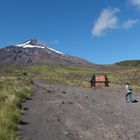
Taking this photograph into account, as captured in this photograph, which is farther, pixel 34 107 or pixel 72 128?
pixel 34 107

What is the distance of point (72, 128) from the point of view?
→ 17156 millimetres

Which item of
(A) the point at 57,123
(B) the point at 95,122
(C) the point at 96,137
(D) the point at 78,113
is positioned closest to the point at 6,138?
(C) the point at 96,137

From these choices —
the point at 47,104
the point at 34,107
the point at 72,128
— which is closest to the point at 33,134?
the point at 72,128

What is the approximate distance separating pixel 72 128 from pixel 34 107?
7006mm

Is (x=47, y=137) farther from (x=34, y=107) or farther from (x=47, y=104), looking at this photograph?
(x=47, y=104)

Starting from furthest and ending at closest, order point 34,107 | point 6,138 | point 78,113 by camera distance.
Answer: point 34,107 < point 78,113 < point 6,138

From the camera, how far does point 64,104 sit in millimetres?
25969

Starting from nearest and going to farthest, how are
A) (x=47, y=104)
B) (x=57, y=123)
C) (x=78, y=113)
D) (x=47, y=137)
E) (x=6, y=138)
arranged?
(x=6, y=138), (x=47, y=137), (x=57, y=123), (x=78, y=113), (x=47, y=104)

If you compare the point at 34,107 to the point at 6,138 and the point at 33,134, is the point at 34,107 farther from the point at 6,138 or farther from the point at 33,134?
the point at 6,138

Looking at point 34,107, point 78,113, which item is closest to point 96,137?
point 78,113

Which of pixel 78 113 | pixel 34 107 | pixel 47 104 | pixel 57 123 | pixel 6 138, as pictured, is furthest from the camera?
pixel 47 104

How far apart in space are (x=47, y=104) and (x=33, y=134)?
387 inches

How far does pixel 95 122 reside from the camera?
18.9 m

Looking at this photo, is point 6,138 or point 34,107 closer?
point 6,138
